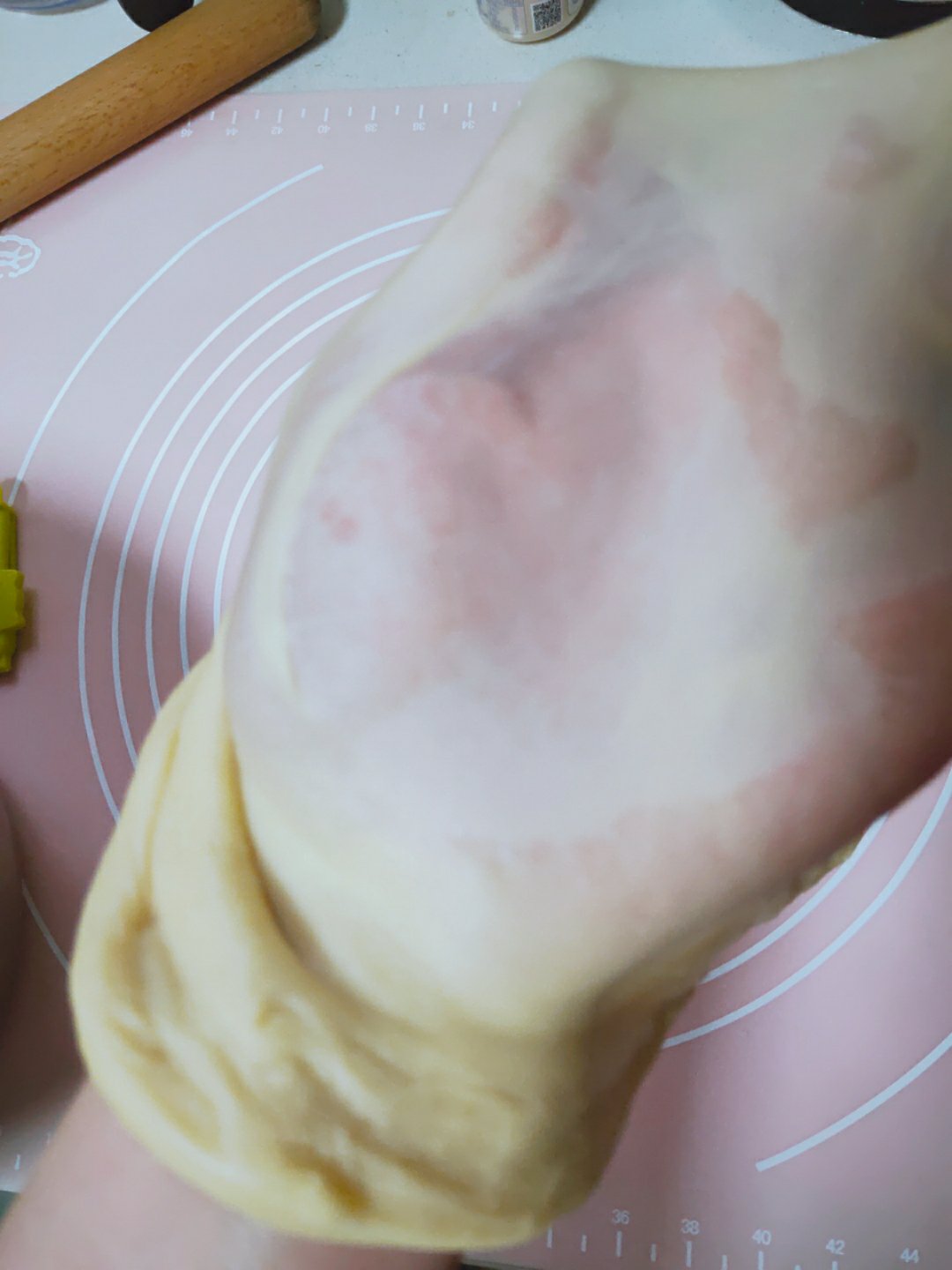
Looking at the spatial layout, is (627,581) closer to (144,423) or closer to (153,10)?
(144,423)

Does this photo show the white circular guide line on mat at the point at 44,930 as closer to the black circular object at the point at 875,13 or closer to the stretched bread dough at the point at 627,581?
the stretched bread dough at the point at 627,581

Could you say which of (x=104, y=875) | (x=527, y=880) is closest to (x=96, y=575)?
(x=104, y=875)

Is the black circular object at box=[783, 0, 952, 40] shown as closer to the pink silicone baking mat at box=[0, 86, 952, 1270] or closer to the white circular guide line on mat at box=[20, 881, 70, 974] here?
the pink silicone baking mat at box=[0, 86, 952, 1270]

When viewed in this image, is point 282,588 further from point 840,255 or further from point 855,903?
point 855,903

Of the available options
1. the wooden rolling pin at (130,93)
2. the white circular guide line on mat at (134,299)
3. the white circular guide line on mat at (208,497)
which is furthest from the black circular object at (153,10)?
the white circular guide line on mat at (208,497)

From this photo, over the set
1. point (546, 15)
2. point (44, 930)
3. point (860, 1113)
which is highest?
point (546, 15)

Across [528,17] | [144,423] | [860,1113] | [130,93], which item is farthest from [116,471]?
[860,1113]
